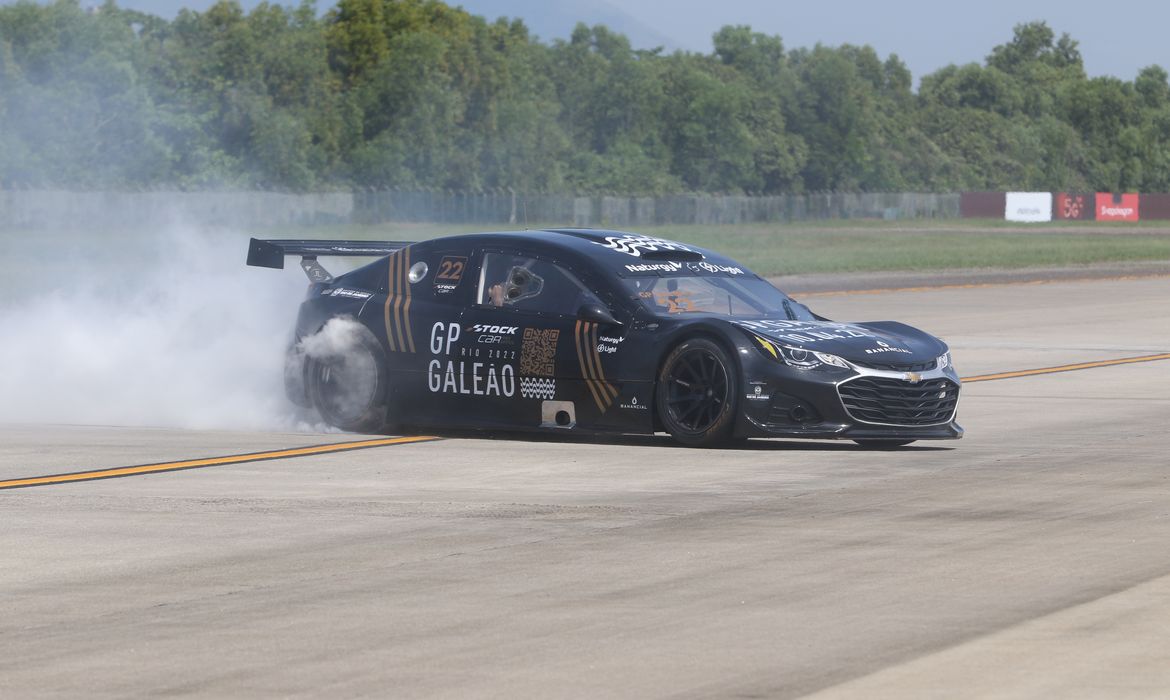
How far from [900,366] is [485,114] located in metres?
107

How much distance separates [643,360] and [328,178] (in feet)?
303

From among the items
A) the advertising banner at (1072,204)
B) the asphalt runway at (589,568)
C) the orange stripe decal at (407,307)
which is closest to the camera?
the asphalt runway at (589,568)

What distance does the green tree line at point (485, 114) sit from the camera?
88438 mm

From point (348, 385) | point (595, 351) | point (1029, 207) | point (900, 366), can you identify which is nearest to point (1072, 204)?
point (1029, 207)

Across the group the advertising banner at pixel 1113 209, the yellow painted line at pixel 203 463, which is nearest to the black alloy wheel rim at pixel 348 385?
the yellow painted line at pixel 203 463

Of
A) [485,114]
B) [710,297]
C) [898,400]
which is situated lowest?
[898,400]

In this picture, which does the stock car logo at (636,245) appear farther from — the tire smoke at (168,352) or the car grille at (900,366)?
A: the tire smoke at (168,352)

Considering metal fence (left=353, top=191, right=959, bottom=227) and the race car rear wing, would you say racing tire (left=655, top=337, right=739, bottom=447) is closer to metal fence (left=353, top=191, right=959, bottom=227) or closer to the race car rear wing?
the race car rear wing

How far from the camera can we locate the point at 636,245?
560 inches

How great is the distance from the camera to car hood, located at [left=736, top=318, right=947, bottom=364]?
42.6 ft

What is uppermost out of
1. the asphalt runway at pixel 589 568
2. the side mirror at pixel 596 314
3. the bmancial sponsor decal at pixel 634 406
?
the side mirror at pixel 596 314

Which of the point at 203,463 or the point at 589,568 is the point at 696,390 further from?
the point at 589,568

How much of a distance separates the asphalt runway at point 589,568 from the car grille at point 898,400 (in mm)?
260

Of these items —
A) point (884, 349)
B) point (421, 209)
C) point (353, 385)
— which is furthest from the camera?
point (421, 209)
